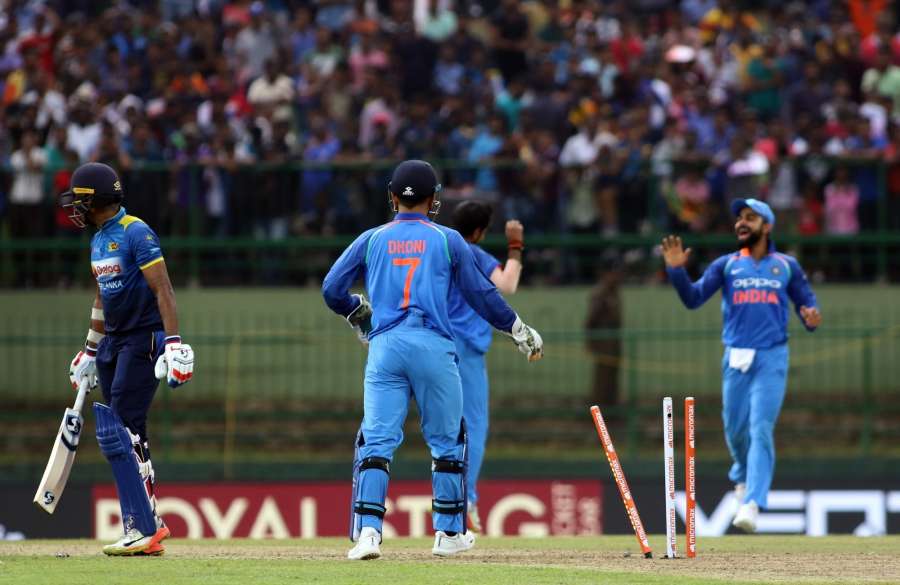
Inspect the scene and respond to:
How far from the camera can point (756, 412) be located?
527 inches

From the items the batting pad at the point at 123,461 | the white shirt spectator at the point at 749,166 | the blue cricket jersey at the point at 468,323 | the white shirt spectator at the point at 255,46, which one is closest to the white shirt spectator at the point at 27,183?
the white shirt spectator at the point at 255,46

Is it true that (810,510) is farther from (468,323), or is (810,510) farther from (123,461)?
(123,461)

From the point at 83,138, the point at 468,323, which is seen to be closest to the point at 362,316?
the point at 468,323

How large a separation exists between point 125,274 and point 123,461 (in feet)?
3.82

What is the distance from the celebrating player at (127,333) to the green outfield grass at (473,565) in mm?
337

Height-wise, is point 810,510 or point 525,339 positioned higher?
point 525,339

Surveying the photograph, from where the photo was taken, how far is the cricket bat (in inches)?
405

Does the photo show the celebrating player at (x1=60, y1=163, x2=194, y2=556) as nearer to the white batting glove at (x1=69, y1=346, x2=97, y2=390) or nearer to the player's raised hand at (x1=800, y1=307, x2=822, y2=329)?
the white batting glove at (x1=69, y1=346, x2=97, y2=390)

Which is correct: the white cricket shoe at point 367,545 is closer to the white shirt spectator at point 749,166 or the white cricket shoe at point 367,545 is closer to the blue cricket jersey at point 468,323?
the blue cricket jersey at point 468,323

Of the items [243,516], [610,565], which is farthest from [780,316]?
[243,516]

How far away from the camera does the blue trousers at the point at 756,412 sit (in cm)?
1334

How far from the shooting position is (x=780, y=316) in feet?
44.5

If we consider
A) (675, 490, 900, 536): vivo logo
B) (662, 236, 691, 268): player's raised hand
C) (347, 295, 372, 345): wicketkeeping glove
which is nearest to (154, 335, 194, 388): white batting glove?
(347, 295, 372, 345): wicketkeeping glove

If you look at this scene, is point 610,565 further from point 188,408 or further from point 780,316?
point 188,408
